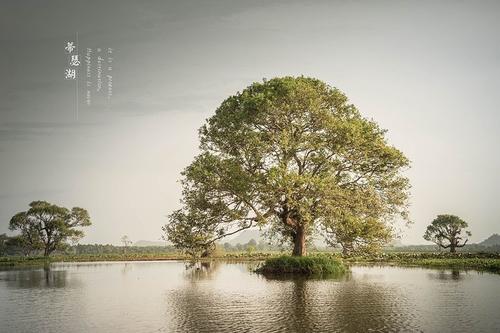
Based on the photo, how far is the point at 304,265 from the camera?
Result: 39.7 meters

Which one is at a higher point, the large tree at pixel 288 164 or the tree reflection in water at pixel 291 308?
Result: the large tree at pixel 288 164

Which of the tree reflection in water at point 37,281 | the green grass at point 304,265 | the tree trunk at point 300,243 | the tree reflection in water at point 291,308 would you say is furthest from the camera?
the tree trunk at point 300,243

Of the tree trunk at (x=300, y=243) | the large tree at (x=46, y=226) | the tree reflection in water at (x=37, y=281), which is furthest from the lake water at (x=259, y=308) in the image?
the large tree at (x=46, y=226)

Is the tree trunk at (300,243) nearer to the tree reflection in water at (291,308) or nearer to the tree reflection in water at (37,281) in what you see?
the tree reflection in water at (291,308)

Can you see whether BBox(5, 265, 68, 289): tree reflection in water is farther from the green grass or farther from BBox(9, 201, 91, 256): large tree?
BBox(9, 201, 91, 256): large tree

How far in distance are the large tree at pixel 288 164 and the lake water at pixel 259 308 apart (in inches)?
276

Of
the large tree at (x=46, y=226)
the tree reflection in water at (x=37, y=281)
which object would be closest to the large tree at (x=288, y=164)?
the tree reflection in water at (x=37, y=281)

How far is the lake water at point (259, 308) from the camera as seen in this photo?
17375mm

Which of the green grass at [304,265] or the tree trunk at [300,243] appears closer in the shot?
the green grass at [304,265]

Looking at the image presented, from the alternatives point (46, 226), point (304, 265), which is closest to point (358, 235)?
point (304, 265)

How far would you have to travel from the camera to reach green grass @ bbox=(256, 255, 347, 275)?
39656 mm

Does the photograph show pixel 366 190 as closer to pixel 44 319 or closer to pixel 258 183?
pixel 258 183

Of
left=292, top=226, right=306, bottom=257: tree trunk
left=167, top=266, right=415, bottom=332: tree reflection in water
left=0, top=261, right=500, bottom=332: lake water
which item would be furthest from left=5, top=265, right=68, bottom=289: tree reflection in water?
left=292, top=226, right=306, bottom=257: tree trunk

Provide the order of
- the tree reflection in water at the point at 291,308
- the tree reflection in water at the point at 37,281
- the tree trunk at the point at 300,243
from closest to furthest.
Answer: the tree reflection in water at the point at 291,308 < the tree reflection in water at the point at 37,281 < the tree trunk at the point at 300,243
